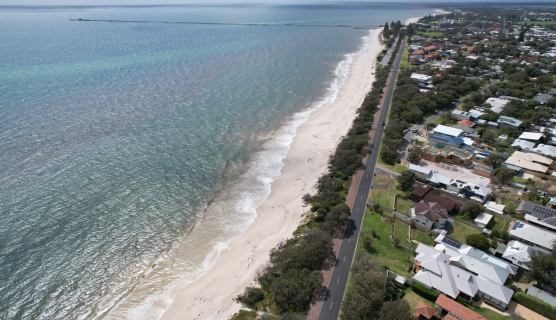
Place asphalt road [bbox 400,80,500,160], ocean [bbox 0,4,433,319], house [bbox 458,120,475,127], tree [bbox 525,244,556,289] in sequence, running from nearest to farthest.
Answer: tree [bbox 525,244,556,289]
ocean [bbox 0,4,433,319]
asphalt road [bbox 400,80,500,160]
house [bbox 458,120,475,127]

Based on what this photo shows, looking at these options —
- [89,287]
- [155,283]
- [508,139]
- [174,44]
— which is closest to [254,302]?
[155,283]

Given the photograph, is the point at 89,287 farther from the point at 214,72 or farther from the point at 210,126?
the point at 214,72

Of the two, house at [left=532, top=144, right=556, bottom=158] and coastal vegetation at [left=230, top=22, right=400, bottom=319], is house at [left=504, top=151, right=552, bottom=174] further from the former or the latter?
coastal vegetation at [left=230, top=22, right=400, bottom=319]

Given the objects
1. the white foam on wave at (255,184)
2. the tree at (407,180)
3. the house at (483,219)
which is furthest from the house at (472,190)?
the white foam on wave at (255,184)

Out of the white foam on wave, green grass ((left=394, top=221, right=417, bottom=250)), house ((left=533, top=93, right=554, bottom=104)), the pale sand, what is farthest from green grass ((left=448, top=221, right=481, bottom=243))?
house ((left=533, top=93, right=554, bottom=104))

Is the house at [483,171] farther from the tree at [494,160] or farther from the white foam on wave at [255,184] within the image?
the white foam on wave at [255,184]

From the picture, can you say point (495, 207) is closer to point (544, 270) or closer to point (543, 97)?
point (544, 270)

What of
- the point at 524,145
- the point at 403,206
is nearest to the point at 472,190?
the point at 403,206
